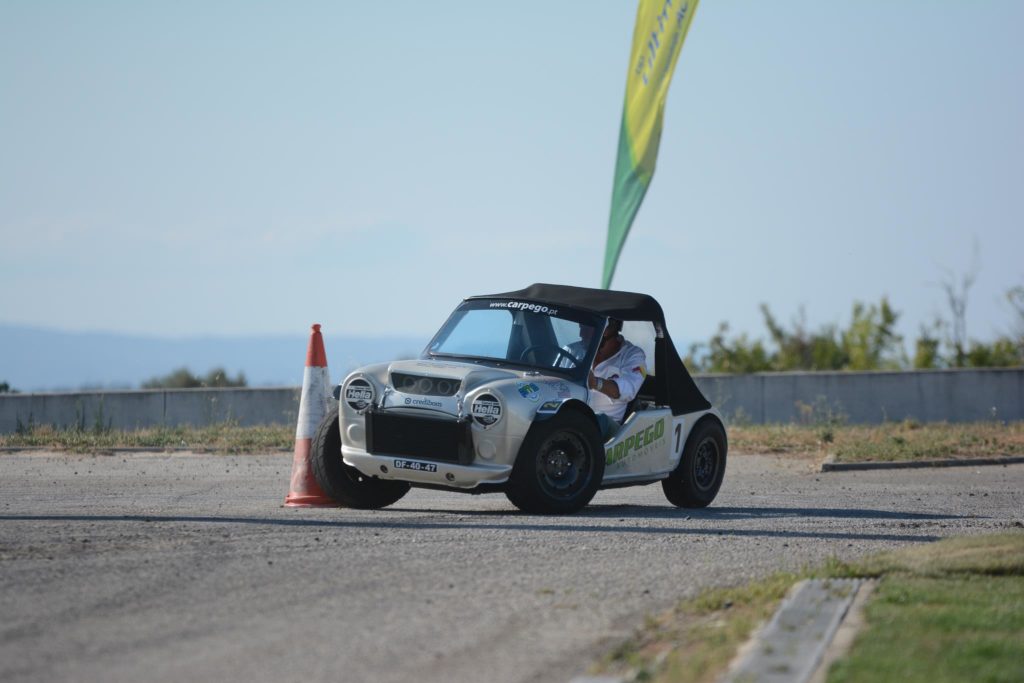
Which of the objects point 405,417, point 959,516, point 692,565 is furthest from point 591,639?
point 959,516

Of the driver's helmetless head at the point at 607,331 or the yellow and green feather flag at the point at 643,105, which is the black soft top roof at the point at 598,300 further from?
the yellow and green feather flag at the point at 643,105

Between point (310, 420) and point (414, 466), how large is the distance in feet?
5.09

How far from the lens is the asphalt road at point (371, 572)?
5.83 m

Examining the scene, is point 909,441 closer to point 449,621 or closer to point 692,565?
point 692,565

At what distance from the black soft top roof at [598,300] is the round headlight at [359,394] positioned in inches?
68.3

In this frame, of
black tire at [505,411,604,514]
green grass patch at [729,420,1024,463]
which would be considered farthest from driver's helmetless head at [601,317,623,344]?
green grass patch at [729,420,1024,463]

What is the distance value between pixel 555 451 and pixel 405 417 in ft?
3.71

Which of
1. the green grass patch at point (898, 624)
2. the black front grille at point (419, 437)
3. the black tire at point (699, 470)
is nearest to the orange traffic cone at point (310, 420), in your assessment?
the black front grille at point (419, 437)

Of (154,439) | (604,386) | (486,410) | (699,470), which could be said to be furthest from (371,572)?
(154,439)

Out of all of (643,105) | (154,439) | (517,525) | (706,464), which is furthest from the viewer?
(643,105)

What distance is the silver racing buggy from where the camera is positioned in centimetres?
1064

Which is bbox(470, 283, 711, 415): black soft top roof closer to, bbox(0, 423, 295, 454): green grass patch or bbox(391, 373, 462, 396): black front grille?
bbox(391, 373, 462, 396): black front grille

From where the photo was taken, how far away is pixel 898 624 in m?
6.23

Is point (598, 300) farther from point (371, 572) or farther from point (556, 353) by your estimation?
point (371, 572)
